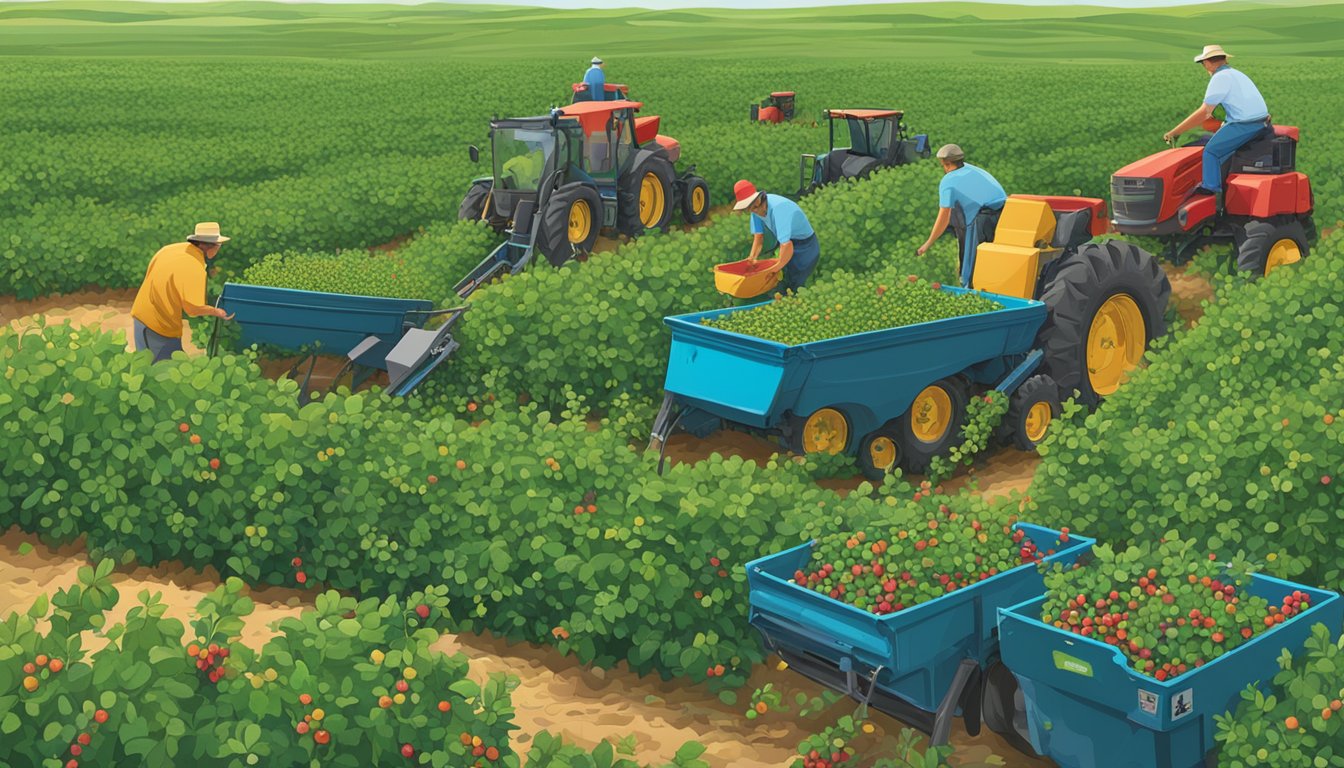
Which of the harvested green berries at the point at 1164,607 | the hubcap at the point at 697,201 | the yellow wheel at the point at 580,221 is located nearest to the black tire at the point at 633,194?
the yellow wheel at the point at 580,221

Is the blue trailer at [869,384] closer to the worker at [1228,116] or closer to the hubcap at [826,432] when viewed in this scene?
the hubcap at [826,432]

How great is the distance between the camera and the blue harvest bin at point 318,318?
10719 millimetres

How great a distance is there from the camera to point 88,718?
4289 millimetres

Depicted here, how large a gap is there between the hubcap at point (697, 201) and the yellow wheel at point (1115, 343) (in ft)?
26.7

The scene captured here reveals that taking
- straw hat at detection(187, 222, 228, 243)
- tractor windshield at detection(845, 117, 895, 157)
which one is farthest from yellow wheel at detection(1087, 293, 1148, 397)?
tractor windshield at detection(845, 117, 895, 157)

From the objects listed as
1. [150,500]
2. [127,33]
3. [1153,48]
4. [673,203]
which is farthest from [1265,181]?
[127,33]

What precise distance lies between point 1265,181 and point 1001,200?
10.5 feet

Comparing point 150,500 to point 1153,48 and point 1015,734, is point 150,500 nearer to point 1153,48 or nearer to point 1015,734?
point 1015,734

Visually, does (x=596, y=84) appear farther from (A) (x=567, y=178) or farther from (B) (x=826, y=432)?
(B) (x=826, y=432)

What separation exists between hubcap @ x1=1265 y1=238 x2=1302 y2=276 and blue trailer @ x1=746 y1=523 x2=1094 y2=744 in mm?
7446

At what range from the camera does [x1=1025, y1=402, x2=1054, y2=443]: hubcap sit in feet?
33.0

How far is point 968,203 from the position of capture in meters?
10.7

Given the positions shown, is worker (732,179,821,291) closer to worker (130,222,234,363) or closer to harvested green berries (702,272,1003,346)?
harvested green berries (702,272,1003,346)

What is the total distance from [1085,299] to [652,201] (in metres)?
8.06
